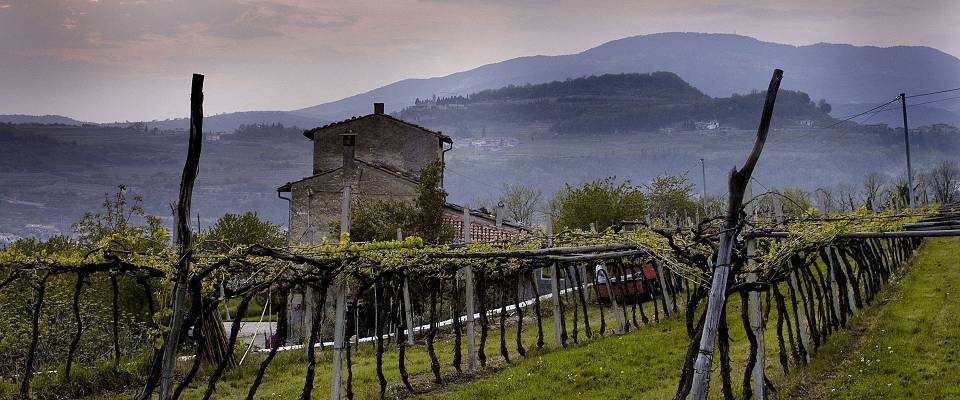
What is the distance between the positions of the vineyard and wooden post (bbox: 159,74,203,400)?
0.06 ft

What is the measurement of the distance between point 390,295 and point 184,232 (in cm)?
825

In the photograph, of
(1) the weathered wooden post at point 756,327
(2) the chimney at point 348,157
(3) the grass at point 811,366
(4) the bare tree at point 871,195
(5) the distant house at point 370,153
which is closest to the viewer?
(1) the weathered wooden post at point 756,327

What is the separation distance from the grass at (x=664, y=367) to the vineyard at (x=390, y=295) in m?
0.19

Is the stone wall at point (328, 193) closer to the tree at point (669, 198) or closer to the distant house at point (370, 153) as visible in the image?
the distant house at point (370, 153)

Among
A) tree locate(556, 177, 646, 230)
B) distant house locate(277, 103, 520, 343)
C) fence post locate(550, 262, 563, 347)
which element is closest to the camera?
fence post locate(550, 262, 563, 347)

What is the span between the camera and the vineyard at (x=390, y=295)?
884 centimetres

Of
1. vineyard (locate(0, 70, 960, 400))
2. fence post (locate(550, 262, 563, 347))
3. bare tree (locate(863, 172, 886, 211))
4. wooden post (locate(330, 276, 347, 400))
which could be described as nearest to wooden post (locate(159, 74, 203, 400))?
vineyard (locate(0, 70, 960, 400))

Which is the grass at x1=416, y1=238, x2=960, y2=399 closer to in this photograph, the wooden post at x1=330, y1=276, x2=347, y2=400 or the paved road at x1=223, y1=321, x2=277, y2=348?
the wooden post at x1=330, y1=276, x2=347, y2=400

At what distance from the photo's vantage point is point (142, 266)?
11.2 m

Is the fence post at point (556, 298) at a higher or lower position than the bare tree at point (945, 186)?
lower

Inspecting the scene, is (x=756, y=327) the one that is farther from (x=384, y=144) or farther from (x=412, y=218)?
(x=384, y=144)

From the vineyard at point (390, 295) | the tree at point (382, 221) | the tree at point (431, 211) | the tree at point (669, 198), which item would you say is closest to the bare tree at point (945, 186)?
the tree at point (669, 198)

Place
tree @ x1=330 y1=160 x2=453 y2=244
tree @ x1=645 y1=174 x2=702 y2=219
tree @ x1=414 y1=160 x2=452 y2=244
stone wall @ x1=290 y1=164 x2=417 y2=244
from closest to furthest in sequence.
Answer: tree @ x1=330 y1=160 x2=453 y2=244 < tree @ x1=414 y1=160 x2=452 y2=244 < stone wall @ x1=290 y1=164 x2=417 y2=244 < tree @ x1=645 y1=174 x2=702 y2=219

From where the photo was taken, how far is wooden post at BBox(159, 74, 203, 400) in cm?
765
